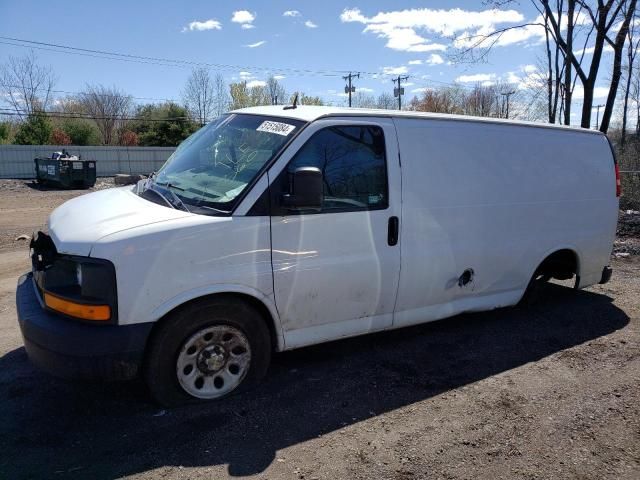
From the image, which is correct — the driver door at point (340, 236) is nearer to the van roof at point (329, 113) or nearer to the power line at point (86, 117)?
the van roof at point (329, 113)

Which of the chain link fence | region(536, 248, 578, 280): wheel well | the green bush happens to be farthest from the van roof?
the green bush

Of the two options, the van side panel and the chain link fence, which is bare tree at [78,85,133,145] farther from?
the van side panel

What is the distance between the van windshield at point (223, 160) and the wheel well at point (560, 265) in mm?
3232

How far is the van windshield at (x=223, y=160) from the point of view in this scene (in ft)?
11.8

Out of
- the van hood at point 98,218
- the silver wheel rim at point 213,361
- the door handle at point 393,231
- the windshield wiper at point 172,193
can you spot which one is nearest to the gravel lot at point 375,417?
the silver wheel rim at point 213,361

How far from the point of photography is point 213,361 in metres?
3.52

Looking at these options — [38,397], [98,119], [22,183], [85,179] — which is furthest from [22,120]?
[38,397]

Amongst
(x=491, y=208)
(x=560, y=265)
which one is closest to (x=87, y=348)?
(x=491, y=208)

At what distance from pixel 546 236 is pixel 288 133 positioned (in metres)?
3.03

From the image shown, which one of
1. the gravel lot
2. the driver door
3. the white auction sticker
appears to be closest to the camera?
the gravel lot

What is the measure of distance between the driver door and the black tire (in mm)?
230

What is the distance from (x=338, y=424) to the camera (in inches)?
135

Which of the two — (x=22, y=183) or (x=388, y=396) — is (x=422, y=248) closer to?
(x=388, y=396)

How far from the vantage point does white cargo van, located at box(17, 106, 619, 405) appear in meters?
3.16
